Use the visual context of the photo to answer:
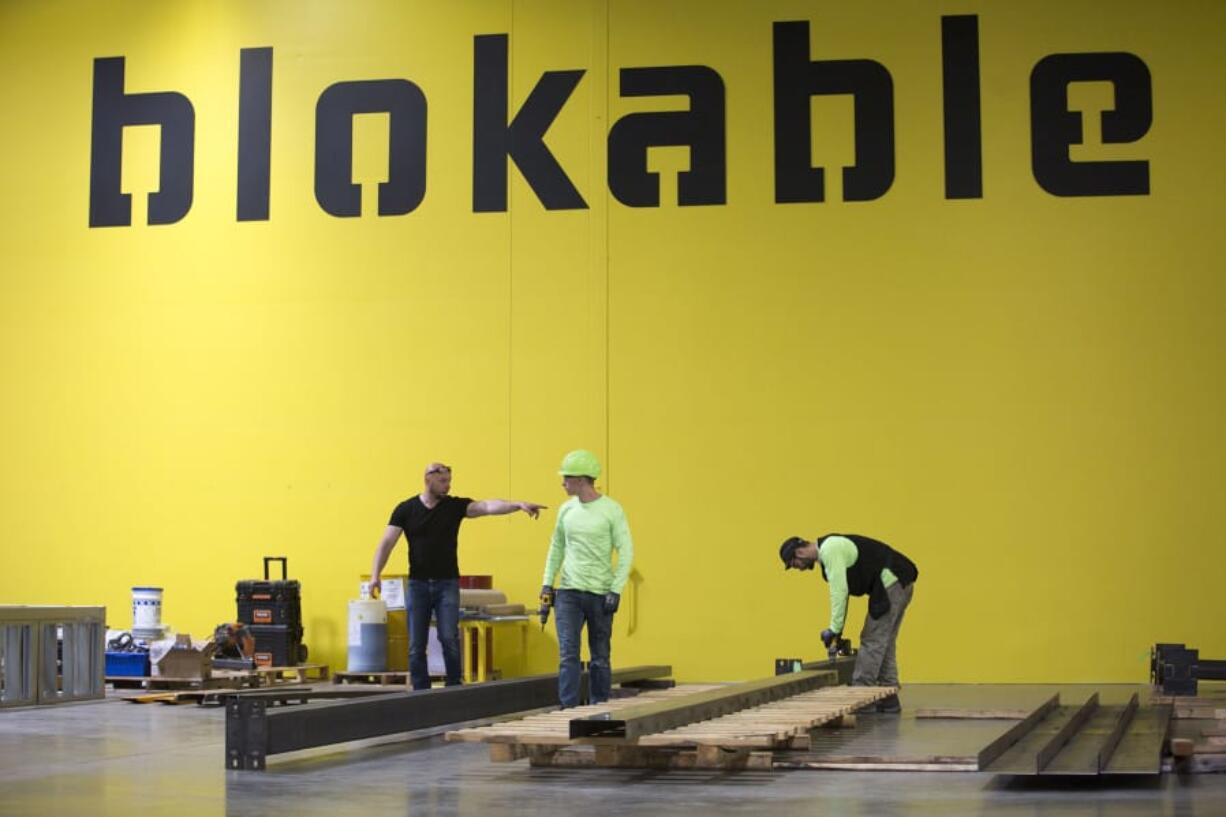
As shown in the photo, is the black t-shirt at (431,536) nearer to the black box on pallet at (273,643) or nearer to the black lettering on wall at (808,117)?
the black box on pallet at (273,643)

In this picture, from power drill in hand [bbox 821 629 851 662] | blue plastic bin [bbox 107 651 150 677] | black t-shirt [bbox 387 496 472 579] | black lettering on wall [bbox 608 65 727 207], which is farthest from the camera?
black lettering on wall [bbox 608 65 727 207]

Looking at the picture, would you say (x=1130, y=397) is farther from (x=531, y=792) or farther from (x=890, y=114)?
(x=531, y=792)

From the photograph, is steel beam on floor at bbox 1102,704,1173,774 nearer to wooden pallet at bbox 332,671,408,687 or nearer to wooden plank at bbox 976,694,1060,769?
wooden plank at bbox 976,694,1060,769

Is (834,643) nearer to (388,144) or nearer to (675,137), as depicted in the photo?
(675,137)

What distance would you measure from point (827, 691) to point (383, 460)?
21.7ft

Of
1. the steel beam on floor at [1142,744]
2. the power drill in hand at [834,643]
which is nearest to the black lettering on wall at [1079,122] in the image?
the power drill in hand at [834,643]

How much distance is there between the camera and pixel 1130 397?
15.7 m

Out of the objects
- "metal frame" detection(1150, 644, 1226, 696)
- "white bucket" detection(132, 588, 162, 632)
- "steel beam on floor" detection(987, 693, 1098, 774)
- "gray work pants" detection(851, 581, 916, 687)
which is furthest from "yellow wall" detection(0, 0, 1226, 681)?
"steel beam on floor" detection(987, 693, 1098, 774)

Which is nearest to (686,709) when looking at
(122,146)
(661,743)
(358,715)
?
(661,743)

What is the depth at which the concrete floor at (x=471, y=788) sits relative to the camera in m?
6.84

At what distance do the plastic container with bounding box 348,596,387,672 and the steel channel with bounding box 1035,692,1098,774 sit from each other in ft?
22.1

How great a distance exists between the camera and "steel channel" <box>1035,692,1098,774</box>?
776 centimetres

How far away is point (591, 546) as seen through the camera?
34.8 feet

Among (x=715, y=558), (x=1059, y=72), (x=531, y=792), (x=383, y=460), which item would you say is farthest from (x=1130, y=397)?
(x=531, y=792)
